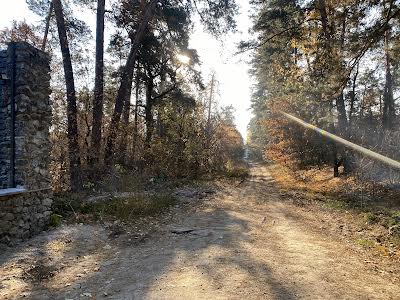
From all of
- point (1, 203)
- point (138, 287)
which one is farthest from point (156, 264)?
point (1, 203)

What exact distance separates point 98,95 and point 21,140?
597cm

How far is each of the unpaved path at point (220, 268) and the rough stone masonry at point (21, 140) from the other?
0.69 meters

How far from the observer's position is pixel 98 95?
13094 millimetres

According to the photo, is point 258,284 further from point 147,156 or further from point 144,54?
point 144,54

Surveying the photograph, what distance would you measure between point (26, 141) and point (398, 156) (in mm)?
11366

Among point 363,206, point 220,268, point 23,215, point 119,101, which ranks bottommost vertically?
point 220,268

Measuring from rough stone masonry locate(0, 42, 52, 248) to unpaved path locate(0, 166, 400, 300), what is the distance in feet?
2.26

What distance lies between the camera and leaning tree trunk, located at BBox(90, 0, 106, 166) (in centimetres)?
1290

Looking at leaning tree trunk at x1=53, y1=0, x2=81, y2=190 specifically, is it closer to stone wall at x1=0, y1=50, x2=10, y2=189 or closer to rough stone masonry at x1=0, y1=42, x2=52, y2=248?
rough stone masonry at x1=0, y1=42, x2=52, y2=248

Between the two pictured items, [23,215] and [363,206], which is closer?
[23,215]

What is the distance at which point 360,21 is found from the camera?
9.26m

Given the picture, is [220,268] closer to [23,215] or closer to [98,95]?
[23,215]

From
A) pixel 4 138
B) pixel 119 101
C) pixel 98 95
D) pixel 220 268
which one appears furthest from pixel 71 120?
pixel 220 268

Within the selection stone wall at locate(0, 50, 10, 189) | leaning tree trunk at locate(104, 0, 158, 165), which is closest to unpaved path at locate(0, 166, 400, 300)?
stone wall at locate(0, 50, 10, 189)
